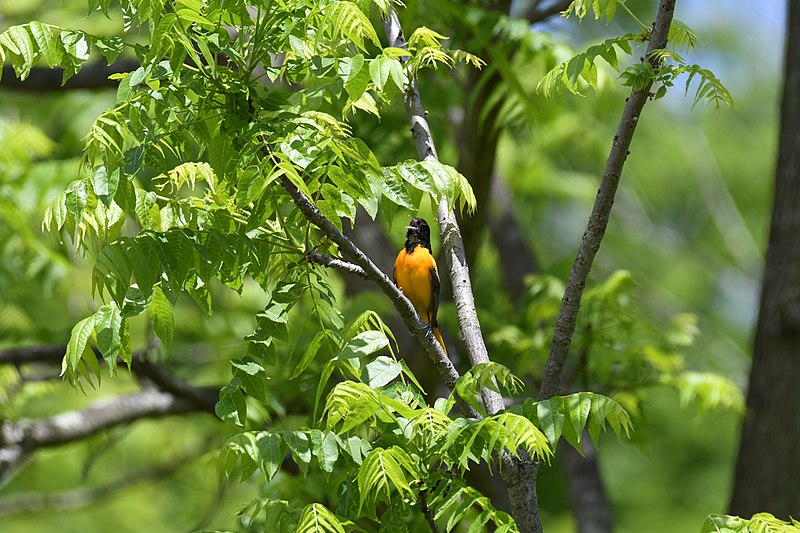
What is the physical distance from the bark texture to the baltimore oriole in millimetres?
1828

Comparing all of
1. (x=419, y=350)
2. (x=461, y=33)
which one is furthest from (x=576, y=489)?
(x=461, y=33)

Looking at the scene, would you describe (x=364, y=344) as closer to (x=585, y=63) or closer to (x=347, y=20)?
(x=347, y=20)

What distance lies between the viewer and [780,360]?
16.4ft

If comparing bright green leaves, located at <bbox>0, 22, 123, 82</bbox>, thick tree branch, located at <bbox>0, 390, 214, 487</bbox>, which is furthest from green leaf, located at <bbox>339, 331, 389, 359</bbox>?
thick tree branch, located at <bbox>0, 390, 214, 487</bbox>

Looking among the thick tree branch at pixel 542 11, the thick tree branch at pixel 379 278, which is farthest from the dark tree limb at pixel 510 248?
the thick tree branch at pixel 379 278

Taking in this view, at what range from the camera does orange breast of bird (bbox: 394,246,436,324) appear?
4570 mm

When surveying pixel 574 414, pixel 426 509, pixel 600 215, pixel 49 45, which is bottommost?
pixel 426 509

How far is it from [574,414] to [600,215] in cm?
57

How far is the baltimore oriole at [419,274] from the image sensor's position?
4574mm

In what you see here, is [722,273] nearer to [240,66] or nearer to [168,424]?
[168,424]

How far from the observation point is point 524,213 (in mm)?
11125

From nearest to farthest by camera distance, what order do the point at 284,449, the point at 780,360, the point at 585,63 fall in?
the point at 284,449 < the point at 585,63 < the point at 780,360

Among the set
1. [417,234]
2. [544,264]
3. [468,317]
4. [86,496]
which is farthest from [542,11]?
[544,264]

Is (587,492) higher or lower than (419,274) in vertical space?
lower
